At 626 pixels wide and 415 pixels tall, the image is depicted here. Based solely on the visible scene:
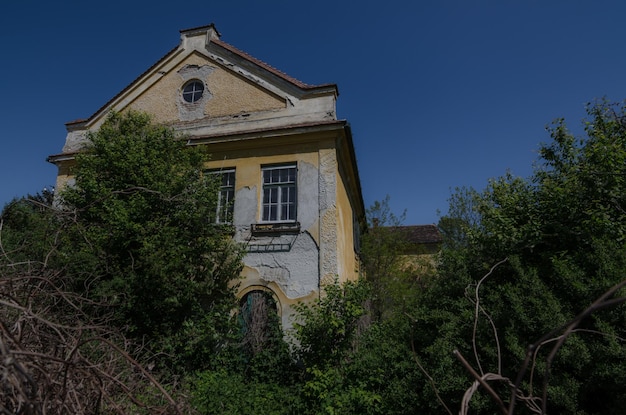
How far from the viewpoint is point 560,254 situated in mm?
8203

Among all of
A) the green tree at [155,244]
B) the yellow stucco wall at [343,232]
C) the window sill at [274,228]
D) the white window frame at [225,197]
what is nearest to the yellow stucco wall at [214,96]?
the white window frame at [225,197]

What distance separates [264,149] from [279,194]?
1.50 m

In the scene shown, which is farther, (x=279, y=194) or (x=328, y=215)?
(x=279, y=194)

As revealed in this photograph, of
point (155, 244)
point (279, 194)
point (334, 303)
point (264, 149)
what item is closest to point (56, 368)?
point (155, 244)

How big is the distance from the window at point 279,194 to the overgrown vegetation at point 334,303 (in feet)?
5.24

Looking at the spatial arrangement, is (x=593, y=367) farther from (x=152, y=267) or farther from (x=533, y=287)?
(x=152, y=267)

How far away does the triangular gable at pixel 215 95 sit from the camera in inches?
480

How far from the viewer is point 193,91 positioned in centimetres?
1353

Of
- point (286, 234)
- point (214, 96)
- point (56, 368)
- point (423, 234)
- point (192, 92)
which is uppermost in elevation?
point (423, 234)

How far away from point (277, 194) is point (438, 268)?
4834 mm

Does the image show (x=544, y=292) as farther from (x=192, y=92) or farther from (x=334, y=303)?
(x=192, y=92)

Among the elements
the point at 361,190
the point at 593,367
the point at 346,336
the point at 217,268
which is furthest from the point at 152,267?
the point at 361,190

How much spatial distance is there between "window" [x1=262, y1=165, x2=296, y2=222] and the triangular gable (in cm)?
147

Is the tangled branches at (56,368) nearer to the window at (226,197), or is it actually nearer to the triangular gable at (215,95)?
the window at (226,197)
